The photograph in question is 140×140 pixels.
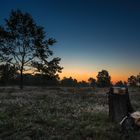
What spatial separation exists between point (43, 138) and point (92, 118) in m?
4.24

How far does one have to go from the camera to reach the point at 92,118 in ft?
45.1

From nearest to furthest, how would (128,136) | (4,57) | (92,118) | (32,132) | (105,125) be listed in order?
(128,136) → (32,132) → (105,125) → (92,118) → (4,57)

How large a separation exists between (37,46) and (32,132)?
3873cm

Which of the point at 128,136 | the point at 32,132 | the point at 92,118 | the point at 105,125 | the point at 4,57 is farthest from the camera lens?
the point at 4,57

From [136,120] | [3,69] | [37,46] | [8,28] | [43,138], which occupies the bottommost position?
[43,138]

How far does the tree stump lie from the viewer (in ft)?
40.2

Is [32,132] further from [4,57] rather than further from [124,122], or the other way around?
[4,57]

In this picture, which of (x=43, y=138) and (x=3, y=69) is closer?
(x=43, y=138)

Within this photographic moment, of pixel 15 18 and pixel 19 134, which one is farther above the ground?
pixel 15 18

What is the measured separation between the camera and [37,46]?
160ft

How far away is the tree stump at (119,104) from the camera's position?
40.2 ft

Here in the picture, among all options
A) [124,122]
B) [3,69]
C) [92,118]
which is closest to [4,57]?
[3,69]

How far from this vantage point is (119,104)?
12500 millimetres

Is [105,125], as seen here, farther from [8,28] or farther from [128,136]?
[8,28]
